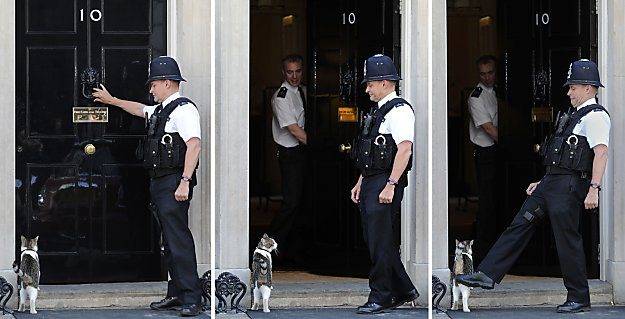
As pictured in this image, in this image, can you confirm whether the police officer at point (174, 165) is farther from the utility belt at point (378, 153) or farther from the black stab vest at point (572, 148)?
the black stab vest at point (572, 148)

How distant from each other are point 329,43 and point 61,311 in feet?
12.1

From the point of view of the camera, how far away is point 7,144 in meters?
10.8

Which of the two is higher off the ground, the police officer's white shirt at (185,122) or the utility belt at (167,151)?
the police officer's white shirt at (185,122)

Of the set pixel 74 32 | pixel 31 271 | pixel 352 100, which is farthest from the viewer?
pixel 352 100

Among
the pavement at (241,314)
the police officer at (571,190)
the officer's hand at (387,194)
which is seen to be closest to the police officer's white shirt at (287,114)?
the pavement at (241,314)

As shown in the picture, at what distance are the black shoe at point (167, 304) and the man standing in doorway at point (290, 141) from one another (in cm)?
211

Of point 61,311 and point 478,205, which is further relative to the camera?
point 478,205

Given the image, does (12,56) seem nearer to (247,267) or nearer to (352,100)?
(247,267)

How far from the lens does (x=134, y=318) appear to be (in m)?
10.6

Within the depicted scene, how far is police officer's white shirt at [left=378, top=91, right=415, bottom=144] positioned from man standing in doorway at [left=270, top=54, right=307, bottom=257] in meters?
2.11

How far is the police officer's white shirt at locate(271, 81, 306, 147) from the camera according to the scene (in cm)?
1284

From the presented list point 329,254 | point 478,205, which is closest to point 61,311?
point 329,254

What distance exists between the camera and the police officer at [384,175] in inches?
423

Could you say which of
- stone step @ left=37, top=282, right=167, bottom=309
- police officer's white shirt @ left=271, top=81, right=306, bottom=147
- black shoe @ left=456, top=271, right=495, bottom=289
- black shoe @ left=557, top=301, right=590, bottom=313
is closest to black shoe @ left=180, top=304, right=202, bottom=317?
stone step @ left=37, top=282, right=167, bottom=309
